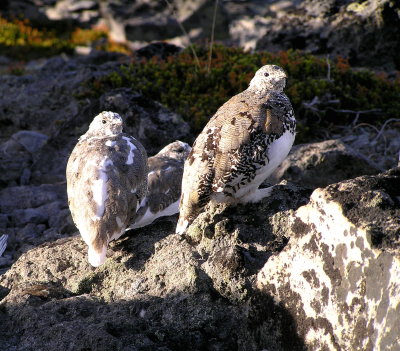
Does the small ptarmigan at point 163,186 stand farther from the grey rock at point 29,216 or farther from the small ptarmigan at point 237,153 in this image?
the grey rock at point 29,216

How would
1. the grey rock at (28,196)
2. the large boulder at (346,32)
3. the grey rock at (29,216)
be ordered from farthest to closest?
the large boulder at (346,32), the grey rock at (28,196), the grey rock at (29,216)

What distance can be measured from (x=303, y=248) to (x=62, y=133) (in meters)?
4.88

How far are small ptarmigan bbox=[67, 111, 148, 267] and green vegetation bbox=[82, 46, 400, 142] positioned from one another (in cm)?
324

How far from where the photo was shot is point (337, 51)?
31.6ft

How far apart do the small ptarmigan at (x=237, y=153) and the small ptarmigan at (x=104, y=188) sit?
39 cm

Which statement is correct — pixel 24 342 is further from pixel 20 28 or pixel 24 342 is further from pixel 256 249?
pixel 20 28

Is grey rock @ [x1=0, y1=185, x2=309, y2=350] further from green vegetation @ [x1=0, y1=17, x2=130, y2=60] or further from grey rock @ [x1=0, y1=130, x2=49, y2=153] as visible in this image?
green vegetation @ [x1=0, y1=17, x2=130, y2=60]

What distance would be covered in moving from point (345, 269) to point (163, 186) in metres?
2.34

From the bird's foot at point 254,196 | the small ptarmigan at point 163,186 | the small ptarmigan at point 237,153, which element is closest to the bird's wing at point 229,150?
the small ptarmigan at point 237,153

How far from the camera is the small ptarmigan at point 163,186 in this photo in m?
4.39

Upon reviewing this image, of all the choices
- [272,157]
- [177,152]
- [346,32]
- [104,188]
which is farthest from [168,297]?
[346,32]

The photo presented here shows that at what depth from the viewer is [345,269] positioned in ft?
8.86

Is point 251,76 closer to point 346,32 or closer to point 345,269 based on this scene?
point 346,32

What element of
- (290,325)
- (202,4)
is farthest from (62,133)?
(202,4)
